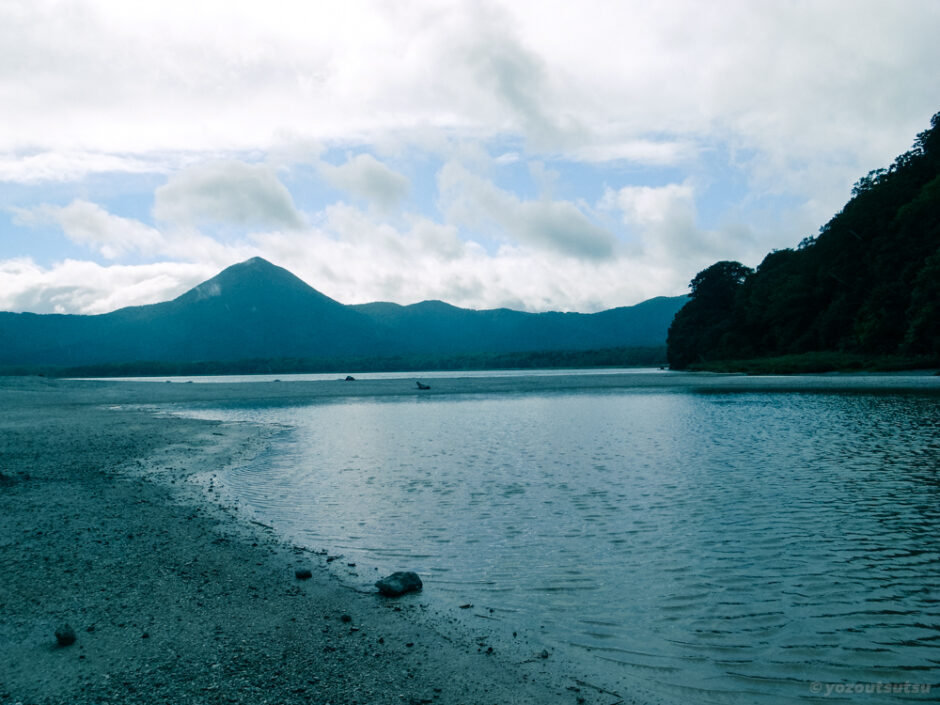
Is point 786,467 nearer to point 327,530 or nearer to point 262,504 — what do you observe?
point 327,530

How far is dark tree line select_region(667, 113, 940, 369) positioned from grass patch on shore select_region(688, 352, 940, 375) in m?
1.46

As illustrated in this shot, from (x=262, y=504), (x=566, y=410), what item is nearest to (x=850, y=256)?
(x=566, y=410)

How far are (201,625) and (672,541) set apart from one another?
8.22 metres

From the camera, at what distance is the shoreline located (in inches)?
240

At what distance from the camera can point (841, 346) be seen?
88.2 metres

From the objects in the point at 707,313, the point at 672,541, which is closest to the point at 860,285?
the point at 707,313

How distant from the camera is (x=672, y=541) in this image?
37.4 ft

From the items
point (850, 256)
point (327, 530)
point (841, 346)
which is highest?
point (850, 256)

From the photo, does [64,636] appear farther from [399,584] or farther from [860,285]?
[860,285]

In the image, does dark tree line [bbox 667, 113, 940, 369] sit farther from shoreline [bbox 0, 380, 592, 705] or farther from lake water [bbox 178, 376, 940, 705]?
shoreline [bbox 0, 380, 592, 705]

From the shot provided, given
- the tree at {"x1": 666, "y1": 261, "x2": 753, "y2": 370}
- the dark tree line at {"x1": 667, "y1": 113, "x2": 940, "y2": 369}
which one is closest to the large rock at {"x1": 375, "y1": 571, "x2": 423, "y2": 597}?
the dark tree line at {"x1": 667, "y1": 113, "x2": 940, "y2": 369}

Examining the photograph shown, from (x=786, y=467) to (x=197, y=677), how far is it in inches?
687

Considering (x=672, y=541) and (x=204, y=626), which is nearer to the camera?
(x=204, y=626)

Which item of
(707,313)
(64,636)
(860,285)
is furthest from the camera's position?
(707,313)
